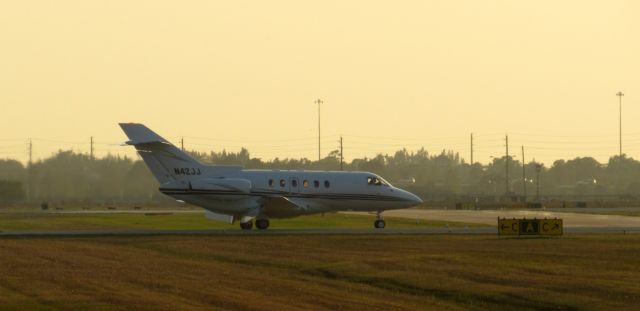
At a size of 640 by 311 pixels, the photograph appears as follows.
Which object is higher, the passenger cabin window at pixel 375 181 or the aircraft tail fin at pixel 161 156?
the aircraft tail fin at pixel 161 156

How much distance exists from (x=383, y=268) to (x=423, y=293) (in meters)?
6.48

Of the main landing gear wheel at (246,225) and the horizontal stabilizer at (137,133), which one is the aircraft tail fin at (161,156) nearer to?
the horizontal stabilizer at (137,133)

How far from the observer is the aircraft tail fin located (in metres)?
58.0

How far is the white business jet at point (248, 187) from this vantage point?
192 ft

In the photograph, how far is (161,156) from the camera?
58531 mm

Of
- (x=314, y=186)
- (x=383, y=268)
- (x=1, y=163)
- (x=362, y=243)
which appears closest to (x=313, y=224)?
(x=314, y=186)

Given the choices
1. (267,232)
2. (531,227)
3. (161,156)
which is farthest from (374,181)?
(161,156)

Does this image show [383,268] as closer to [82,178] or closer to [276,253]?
[276,253]

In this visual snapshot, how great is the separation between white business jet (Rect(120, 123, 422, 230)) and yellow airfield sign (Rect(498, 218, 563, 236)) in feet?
33.8

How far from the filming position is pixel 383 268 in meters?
38.6

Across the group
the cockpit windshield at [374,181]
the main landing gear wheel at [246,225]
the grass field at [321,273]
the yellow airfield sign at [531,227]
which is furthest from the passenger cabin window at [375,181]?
the grass field at [321,273]

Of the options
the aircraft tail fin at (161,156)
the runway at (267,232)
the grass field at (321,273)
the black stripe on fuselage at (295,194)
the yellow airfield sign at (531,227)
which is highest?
the aircraft tail fin at (161,156)

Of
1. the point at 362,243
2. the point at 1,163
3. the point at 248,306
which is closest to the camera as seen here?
the point at 248,306

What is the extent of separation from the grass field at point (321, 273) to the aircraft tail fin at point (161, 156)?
672 cm
